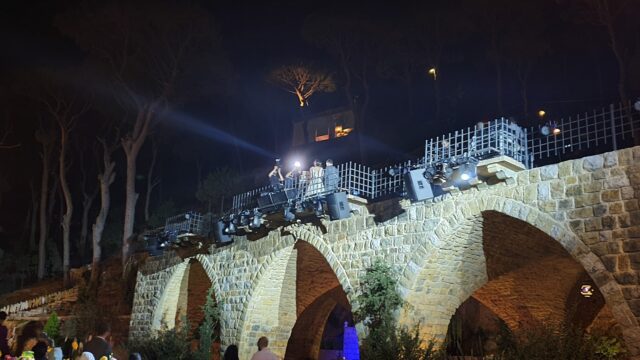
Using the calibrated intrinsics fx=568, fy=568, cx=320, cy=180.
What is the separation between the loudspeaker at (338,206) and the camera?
1027cm

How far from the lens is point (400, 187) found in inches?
427

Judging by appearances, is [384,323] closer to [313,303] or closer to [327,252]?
[327,252]

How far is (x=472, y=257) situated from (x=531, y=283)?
6.81ft

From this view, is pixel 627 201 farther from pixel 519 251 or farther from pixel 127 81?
pixel 127 81

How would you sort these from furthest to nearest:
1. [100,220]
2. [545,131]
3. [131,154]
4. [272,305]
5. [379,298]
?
1. [100,220]
2. [131,154]
3. [272,305]
4. [379,298]
5. [545,131]

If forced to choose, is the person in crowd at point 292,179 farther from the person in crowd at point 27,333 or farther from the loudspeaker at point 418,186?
the person in crowd at point 27,333

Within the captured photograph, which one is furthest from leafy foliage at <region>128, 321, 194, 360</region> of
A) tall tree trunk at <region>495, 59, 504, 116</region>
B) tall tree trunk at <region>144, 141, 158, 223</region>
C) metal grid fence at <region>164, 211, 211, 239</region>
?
tall tree trunk at <region>144, 141, 158, 223</region>

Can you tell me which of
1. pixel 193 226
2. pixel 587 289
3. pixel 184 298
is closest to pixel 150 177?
pixel 184 298

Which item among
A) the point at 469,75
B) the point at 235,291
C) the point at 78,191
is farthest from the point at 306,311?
the point at 78,191

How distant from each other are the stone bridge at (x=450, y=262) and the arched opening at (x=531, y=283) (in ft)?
0.09

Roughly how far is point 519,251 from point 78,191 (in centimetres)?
2656

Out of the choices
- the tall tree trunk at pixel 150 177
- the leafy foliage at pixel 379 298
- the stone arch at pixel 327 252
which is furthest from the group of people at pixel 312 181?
the tall tree trunk at pixel 150 177

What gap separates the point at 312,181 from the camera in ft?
37.7

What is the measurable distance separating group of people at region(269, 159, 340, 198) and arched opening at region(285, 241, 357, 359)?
46.2 inches
